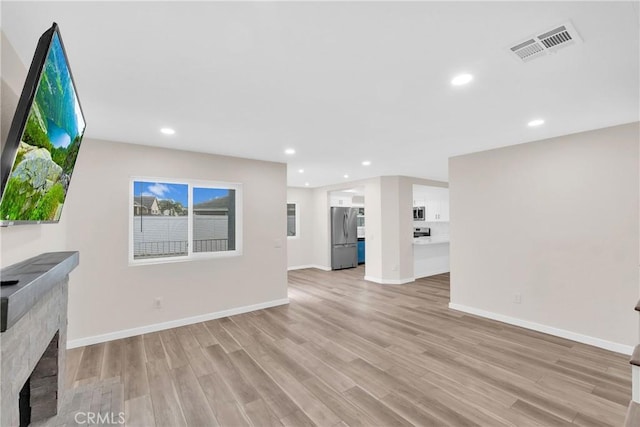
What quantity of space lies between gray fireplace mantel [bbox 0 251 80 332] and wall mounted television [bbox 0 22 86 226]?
240mm

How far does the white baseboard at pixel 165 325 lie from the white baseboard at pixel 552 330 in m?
3.04

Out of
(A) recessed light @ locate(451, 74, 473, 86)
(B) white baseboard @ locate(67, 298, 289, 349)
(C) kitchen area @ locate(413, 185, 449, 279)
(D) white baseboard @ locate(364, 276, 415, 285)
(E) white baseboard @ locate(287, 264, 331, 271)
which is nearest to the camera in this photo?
(A) recessed light @ locate(451, 74, 473, 86)

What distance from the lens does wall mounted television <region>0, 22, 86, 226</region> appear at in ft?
3.51

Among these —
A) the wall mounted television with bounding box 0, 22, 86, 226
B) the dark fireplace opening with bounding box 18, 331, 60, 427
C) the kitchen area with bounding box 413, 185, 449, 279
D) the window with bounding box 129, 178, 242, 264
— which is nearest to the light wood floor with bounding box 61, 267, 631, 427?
the dark fireplace opening with bounding box 18, 331, 60, 427

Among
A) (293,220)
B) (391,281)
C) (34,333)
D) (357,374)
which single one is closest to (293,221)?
(293,220)

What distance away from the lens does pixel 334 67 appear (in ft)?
6.11

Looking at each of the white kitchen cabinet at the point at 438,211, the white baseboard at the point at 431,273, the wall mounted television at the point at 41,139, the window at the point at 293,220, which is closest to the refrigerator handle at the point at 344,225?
the window at the point at 293,220

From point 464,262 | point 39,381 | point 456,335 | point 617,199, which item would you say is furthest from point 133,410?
point 617,199

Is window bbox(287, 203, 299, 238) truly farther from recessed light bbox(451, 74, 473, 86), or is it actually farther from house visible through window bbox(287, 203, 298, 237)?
recessed light bbox(451, 74, 473, 86)

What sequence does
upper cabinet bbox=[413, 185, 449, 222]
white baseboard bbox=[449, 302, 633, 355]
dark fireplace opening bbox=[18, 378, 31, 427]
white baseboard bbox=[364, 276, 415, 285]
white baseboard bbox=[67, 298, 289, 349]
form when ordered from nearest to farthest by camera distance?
dark fireplace opening bbox=[18, 378, 31, 427] → white baseboard bbox=[449, 302, 633, 355] → white baseboard bbox=[67, 298, 289, 349] → white baseboard bbox=[364, 276, 415, 285] → upper cabinet bbox=[413, 185, 449, 222]

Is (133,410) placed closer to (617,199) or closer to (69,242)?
(69,242)

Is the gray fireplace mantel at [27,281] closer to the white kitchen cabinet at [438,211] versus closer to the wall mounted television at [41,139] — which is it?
the wall mounted television at [41,139]

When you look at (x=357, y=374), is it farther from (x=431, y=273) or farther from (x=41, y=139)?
(x=431, y=273)

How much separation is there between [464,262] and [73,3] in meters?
4.94
